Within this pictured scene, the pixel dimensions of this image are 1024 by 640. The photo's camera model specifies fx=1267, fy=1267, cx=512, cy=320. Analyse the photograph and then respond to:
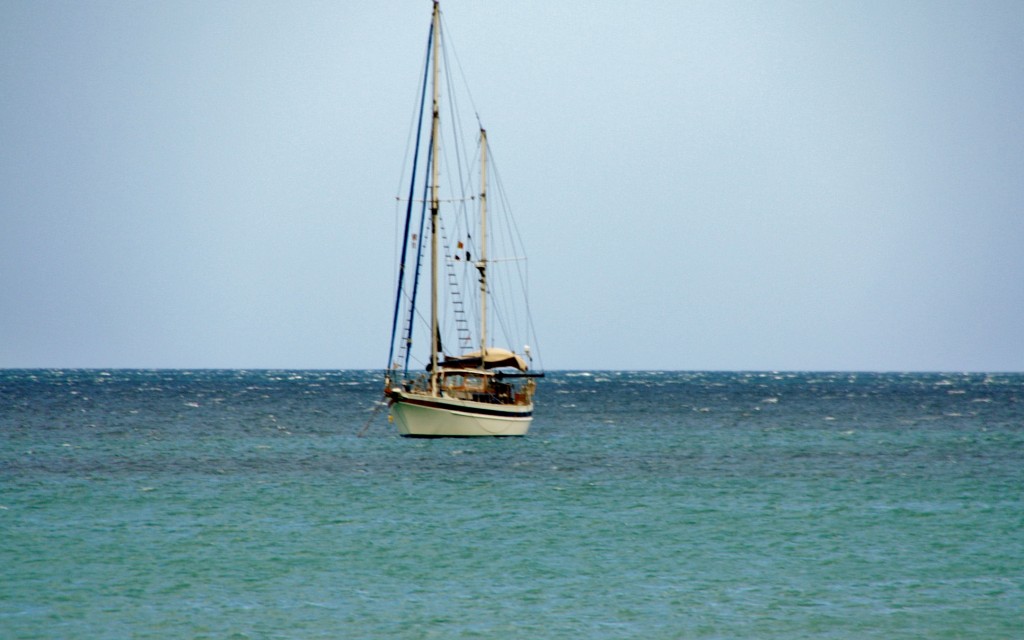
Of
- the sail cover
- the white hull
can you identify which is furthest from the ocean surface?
the sail cover

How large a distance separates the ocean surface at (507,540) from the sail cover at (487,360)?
12.5 feet

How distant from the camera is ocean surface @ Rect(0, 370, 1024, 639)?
74.9 ft

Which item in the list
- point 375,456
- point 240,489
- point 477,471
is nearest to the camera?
point 240,489

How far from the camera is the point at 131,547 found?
97.7ft

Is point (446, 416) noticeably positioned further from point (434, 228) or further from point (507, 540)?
point (507, 540)

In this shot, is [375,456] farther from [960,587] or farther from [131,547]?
[960,587]

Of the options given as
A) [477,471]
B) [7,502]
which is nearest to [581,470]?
[477,471]

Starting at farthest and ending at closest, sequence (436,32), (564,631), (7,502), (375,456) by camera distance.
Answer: (436,32), (375,456), (7,502), (564,631)

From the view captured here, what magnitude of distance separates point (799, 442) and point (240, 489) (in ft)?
115

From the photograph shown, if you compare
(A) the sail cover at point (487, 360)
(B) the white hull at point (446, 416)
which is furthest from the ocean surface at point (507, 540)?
(A) the sail cover at point (487, 360)

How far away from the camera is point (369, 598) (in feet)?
80.2

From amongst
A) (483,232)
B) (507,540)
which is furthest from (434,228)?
(507,540)

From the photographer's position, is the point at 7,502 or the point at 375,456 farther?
the point at 375,456

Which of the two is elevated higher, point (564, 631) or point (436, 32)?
point (436, 32)
